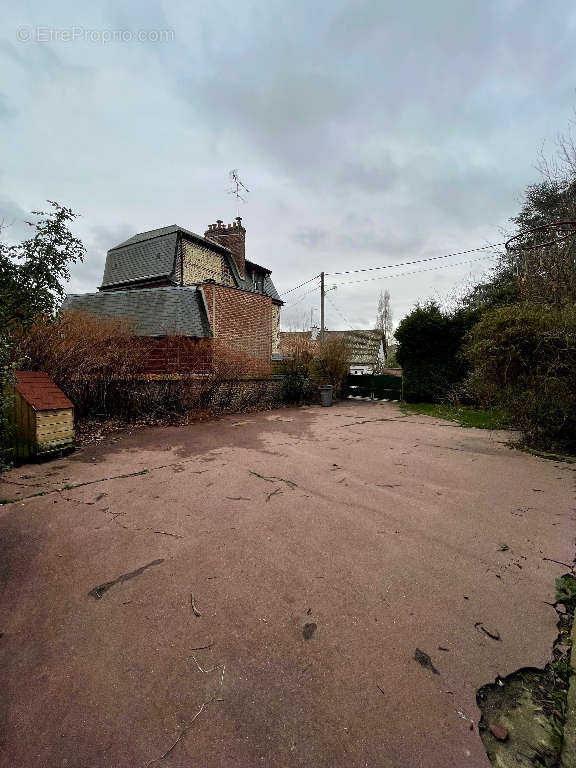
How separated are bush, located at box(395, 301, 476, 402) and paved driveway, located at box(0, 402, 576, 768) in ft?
30.4

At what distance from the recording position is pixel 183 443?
21.6 feet

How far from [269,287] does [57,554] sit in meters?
23.4

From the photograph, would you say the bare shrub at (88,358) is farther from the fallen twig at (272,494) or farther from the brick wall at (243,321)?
the fallen twig at (272,494)

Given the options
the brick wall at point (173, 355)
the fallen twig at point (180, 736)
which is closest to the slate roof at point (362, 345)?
the brick wall at point (173, 355)

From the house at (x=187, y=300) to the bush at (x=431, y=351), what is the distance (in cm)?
586

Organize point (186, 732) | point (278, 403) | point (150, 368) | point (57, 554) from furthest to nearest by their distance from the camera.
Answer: point (278, 403)
point (150, 368)
point (57, 554)
point (186, 732)

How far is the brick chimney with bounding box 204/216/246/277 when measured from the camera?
67.6ft

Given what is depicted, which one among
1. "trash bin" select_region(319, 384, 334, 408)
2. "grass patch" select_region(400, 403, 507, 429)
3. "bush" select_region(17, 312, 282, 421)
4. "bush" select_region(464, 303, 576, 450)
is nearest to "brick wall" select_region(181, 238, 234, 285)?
"bush" select_region(17, 312, 282, 421)

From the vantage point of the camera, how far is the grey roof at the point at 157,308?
483 inches

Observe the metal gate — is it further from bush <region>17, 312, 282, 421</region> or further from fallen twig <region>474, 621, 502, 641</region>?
fallen twig <region>474, 621, 502, 641</region>

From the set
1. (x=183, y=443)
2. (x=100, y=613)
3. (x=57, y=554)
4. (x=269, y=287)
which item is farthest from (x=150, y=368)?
(x=269, y=287)

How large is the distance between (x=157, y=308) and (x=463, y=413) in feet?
37.5

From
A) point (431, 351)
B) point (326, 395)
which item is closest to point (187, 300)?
point (326, 395)

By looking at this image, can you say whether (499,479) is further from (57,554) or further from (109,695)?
(57,554)
